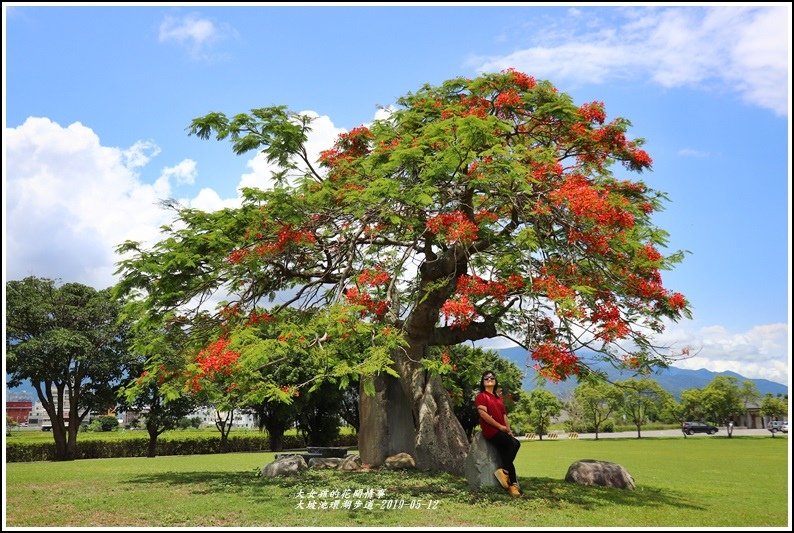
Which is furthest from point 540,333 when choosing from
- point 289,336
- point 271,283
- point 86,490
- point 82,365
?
point 82,365

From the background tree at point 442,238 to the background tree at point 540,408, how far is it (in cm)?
3830

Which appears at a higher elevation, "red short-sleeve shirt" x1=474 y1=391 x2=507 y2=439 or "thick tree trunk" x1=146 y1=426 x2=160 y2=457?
"red short-sleeve shirt" x1=474 y1=391 x2=507 y2=439

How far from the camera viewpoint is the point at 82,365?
31328mm

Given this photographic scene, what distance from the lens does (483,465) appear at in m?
11.8

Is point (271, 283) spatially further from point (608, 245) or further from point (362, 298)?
point (608, 245)

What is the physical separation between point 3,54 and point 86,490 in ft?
27.3

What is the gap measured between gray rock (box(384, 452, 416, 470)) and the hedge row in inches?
855

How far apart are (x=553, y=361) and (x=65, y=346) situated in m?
25.4

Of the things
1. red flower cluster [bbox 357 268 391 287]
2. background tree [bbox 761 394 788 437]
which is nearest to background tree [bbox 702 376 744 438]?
background tree [bbox 761 394 788 437]

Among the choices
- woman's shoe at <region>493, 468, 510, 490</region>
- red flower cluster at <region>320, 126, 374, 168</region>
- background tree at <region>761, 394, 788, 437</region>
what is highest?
red flower cluster at <region>320, 126, 374, 168</region>

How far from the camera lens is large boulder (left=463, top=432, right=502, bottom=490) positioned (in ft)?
38.4

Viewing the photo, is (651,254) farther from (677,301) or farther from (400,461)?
(400,461)

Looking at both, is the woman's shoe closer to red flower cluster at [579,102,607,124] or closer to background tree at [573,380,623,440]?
red flower cluster at [579,102,607,124]

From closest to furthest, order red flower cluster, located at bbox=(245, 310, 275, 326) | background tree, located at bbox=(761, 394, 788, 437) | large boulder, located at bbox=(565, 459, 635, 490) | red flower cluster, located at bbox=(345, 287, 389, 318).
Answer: red flower cluster, located at bbox=(345, 287, 389, 318), large boulder, located at bbox=(565, 459, 635, 490), red flower cluster, located at bbox=(245, 310, 275, 326), background tree, located at bbox=(761, 394, 788, 437)
